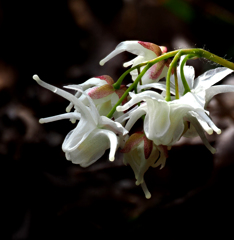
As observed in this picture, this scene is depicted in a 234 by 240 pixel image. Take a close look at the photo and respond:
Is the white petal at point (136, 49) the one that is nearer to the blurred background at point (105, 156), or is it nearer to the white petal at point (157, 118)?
the white petal at point (157, 118)

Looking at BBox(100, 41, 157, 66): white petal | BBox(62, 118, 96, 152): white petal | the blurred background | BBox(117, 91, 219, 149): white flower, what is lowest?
the blurred background

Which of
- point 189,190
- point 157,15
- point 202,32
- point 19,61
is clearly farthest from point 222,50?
point 19,61

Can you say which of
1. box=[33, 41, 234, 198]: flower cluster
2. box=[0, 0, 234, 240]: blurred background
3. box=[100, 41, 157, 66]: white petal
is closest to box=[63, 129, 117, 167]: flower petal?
box=[33, 41, 234, 198]: flower cluster

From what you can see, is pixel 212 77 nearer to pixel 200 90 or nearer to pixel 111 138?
pixel 200 90

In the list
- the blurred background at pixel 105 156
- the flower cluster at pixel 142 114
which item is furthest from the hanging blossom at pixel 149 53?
the blurred background at pixel 105 156

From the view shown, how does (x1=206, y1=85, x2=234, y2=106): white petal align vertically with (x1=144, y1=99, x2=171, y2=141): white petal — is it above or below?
below

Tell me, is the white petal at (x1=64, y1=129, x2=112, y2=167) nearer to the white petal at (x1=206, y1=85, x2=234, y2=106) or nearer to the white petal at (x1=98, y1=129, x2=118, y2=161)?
the white petal at (x1=98, y1=129, x2=118, y2=161)

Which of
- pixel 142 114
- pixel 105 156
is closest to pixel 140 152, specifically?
pixel 142 114
